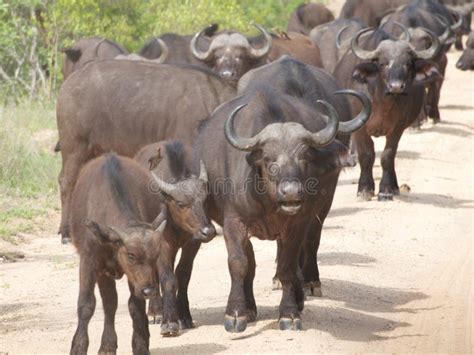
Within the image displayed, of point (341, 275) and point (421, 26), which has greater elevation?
point (421, 26)

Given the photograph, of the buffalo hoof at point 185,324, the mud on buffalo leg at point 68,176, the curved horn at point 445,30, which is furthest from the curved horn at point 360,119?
the curved horn at point 445,30

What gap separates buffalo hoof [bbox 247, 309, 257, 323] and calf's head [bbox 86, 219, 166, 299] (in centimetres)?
197

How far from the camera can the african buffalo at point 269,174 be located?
33.8 ft

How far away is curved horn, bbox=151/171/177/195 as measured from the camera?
10.5 meters

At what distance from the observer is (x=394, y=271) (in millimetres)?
13938

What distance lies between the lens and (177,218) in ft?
35.0

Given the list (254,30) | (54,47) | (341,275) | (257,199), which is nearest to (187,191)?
(257,199)

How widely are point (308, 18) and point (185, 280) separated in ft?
64.9

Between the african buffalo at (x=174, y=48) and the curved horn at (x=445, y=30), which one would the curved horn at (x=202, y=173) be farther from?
the curved horn at (x=445, y=30)

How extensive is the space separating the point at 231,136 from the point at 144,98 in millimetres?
4298

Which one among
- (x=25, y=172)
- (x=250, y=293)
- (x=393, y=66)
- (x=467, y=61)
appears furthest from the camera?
(x=467, y=61)

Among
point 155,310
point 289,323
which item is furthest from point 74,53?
point 289,323

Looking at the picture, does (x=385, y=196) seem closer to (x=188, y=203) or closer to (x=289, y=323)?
(x=289, y=323)

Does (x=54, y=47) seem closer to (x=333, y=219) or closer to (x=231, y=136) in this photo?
(x=333, y=219)
